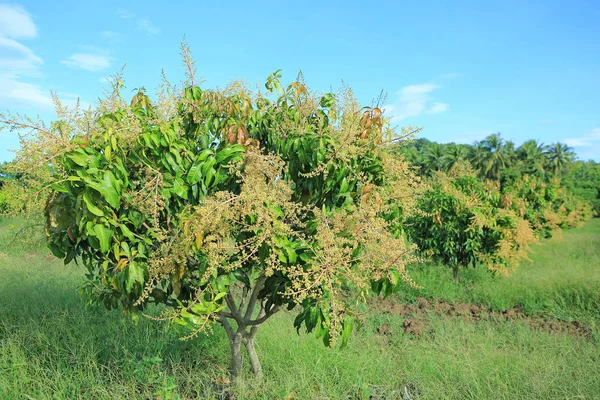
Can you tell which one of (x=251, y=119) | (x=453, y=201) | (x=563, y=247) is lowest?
(x=563, y=247)

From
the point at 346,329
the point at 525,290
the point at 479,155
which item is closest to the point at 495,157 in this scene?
the point at 479,155

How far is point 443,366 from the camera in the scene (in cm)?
445

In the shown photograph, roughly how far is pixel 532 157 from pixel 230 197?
55.9 metres

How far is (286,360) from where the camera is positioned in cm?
442

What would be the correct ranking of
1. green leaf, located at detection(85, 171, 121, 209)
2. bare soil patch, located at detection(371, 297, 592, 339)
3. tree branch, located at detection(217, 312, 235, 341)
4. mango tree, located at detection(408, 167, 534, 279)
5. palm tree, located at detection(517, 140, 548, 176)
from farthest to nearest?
palm tree, located at detection(517, 140, 548, 176), mango tree, located at detection(408, 167, 534, 279), bare soil patch, located at detection(371, 297, 592, 339), tree branch, located at detection(217, 312, 235, 341), green leaf, located at detection(85, 171, 121, 209)

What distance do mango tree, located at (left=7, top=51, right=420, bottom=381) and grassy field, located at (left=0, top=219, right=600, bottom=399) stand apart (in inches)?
24.9

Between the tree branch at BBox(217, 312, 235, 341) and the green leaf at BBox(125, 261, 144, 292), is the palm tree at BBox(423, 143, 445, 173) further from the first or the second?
the green leaf at BBox(125, 261, 144, 292)

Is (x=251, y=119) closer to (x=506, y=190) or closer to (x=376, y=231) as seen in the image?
(x=376, y=231)

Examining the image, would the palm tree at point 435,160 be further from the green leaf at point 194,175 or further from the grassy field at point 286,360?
the green leaf at point 194,175

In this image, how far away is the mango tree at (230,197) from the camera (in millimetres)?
2721

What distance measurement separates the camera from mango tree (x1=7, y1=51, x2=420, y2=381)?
272cm

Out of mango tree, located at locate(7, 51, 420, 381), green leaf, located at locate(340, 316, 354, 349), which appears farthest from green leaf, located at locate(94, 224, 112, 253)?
green leaf, located at locate(340, 316, 354, 349)

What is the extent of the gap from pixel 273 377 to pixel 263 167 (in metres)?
2.16

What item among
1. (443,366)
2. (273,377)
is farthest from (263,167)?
(443,366)
